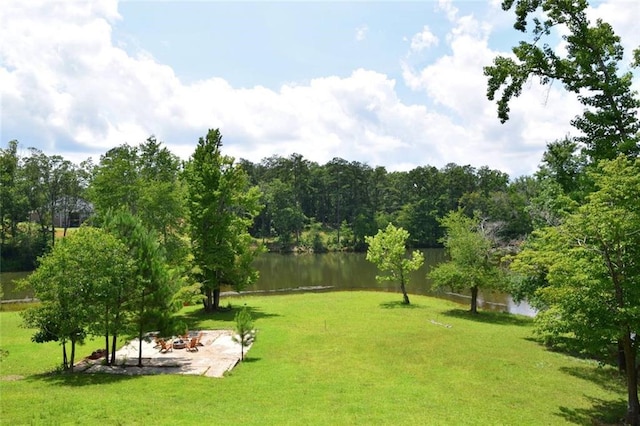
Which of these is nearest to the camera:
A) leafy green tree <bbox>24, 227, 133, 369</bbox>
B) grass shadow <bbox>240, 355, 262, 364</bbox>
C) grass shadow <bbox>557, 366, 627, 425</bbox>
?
grass shadow <bbox>557, 366, 627, 425</bbox>

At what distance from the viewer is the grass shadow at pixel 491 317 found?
2994 cm

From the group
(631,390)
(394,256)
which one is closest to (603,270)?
(631,390)

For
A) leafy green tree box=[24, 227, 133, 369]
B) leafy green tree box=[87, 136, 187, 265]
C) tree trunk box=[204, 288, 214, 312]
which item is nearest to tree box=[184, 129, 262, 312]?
tree trunk box=[204, 288, 214, 312]

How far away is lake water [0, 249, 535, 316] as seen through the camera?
4147 cm

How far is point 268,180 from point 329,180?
1650cm

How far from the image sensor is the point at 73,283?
16234mm

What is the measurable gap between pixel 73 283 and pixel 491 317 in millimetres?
26448

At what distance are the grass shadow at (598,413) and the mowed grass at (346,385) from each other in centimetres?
4

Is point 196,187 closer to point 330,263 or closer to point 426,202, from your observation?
point 330,263

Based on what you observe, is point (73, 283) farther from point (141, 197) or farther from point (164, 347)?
point (141, 197)

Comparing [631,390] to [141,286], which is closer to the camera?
[631,390]

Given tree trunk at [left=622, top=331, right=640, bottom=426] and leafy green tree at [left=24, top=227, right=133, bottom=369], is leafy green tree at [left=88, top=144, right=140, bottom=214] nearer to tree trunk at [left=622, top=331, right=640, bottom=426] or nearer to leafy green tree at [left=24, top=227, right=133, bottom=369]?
leafy green tree at [left=24, top=227, right=133, bottom=369]

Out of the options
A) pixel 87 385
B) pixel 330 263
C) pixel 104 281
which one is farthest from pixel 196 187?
pixel 330 263

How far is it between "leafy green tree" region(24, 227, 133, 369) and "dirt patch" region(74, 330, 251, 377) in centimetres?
205
